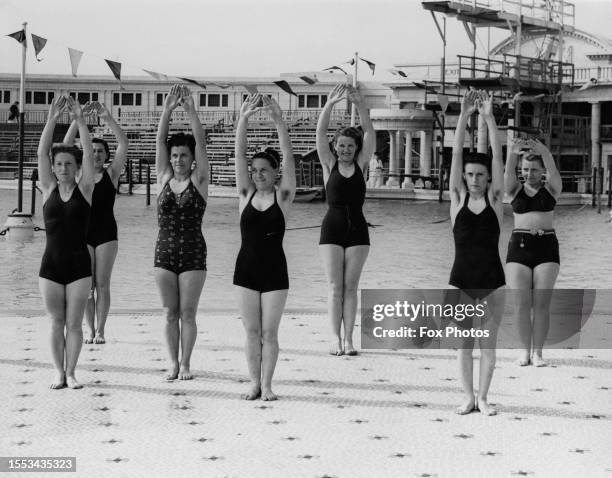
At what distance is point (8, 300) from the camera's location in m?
11.2

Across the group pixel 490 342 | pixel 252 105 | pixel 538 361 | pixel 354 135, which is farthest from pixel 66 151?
pixel 538 361

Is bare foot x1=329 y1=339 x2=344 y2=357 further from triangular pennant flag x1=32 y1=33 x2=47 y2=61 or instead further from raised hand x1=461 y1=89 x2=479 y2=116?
triangular pennant flag x1=32 y1=33 x2=47 y2=61

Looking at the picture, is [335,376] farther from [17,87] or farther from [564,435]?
[17,87]

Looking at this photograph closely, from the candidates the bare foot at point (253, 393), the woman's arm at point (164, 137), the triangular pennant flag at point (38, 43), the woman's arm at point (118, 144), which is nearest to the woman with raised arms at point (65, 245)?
the woman's arm at point (164, 137)

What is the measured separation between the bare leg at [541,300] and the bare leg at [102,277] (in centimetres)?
317

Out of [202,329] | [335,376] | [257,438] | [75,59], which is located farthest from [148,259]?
[257,438]

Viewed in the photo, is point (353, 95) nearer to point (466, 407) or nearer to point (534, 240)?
point (534, 240)

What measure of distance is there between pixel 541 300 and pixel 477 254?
5.26 feet

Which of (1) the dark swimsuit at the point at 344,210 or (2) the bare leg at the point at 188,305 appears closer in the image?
(2) the bare leg at the point at 188,305

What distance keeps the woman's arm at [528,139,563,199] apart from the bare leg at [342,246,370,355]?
1.42 m

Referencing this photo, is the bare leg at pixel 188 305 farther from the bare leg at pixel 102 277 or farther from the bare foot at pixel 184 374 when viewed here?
the bare leg at pixel 102 277

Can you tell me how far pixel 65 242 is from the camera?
251 inches

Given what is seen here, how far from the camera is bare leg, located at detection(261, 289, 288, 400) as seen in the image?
619cm

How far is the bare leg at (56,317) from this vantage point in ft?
20.9
